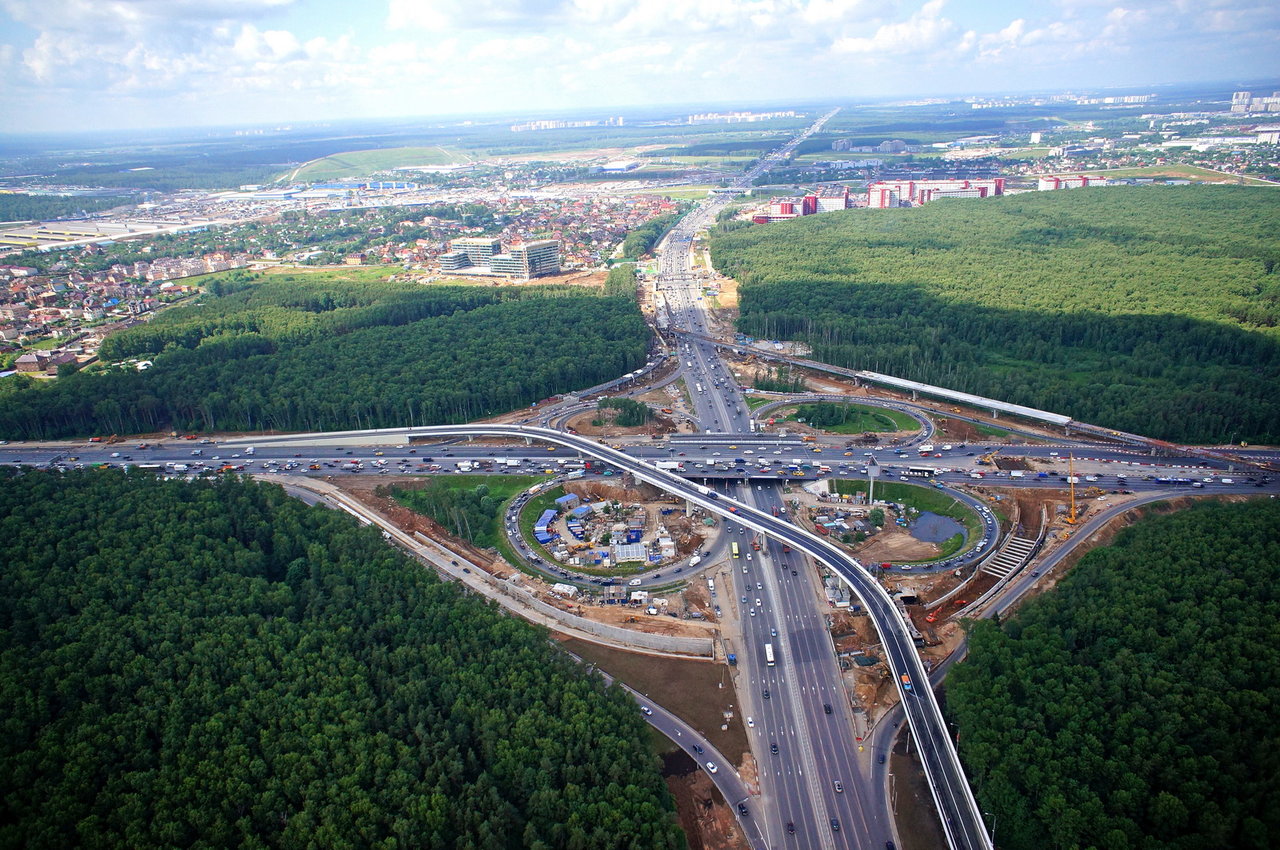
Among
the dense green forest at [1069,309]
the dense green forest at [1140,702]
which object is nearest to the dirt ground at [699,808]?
the dense green forest at [1140,702]

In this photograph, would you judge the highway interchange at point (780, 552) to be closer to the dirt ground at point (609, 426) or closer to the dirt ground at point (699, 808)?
the dirt ground at point (699, 808)

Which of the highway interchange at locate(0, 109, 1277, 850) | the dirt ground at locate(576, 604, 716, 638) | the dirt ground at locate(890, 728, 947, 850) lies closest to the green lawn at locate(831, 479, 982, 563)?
the highway interchange at locate(0, 109, 1277, 850)

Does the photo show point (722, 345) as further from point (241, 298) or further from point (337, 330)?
point (241, 298)

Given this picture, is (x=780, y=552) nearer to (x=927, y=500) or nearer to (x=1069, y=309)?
(x=927, y=500)

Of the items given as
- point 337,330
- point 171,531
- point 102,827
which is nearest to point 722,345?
point 337,330

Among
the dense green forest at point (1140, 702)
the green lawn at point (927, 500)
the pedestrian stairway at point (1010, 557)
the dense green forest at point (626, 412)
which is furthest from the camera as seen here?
the dense green forest at point (626, 412)
